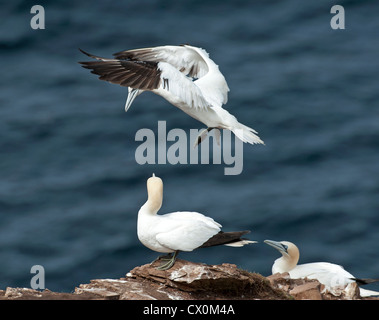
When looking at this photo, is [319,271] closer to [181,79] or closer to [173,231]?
[173,231]

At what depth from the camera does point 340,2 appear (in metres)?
31.7

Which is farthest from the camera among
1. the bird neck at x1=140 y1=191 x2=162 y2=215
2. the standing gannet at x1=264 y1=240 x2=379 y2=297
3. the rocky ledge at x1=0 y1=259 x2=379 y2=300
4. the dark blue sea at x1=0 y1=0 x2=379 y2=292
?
the dark blue sea at x1=0 y1=0 x2=379 y2=292

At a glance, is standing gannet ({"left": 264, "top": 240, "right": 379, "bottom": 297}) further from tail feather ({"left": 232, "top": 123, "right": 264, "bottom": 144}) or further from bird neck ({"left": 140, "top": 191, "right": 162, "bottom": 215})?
bird neck ({"left": 140, "top": 191, "right": 162, "bottom": 215})

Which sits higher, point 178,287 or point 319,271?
point 319,271

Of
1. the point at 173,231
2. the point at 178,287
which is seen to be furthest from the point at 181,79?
the point at 178,287

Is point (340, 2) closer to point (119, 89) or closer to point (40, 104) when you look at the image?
point (119, 89)

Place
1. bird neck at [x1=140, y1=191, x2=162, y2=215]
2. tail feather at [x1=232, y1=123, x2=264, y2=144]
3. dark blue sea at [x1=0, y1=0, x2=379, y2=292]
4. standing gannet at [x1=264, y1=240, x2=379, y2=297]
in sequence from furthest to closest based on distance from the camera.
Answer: dark blue sea at [x1=0, y1=0, x2=379, y2=292] < tail feather at [x1=232, y1=123, x2=264, y2=144] < standing gannet at [x1=264, y1=240, x2=379, y2=297] < bird neck at [x1=140, y1=191, x2=162, y2=215]

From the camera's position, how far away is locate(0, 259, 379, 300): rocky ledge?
11.6 meters

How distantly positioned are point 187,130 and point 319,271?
42.2 feet

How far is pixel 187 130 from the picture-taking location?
26.6 metres

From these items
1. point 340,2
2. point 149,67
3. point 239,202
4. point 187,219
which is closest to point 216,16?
point 340,2

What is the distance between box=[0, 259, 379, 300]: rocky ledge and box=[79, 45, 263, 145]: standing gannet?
3094 millimetres

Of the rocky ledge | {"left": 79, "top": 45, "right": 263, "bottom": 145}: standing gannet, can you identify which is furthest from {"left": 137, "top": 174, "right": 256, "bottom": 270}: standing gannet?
{"left": 79, "top": 45, "right": 263, "bottom": 145}: standing gannet

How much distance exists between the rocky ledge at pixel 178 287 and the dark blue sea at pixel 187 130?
925 centimetres
